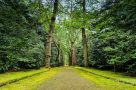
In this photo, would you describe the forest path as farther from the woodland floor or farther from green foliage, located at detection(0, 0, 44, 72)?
green foliage, located at detection(0, 0, 44, 72)

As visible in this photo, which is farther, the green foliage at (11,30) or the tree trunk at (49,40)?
the tree trunk at (49,40)

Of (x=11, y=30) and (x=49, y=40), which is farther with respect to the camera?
(x=49, y=40)

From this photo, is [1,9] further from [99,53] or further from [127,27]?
[99,53]

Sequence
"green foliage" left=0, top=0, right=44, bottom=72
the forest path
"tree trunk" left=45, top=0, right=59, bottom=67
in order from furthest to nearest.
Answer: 1. "tree trunk" left=45, top=0, right=59, bottom=67
2. "green foliage" left=0, top=0, right=44, bottom=72
3. the forest path

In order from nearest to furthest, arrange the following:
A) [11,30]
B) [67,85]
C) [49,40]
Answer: [67,85], [11,30], [49,40]

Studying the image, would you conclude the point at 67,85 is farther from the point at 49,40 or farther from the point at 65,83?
the point at 49,40

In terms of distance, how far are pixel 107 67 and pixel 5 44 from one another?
63.4 feet

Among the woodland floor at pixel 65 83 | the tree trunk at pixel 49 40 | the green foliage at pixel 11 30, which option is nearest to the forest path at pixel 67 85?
the woodland floor at pixel 65 83

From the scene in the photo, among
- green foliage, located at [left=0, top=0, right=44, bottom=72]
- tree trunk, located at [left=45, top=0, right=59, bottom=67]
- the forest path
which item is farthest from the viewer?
tree trunk, located at [left=45, top=0, right=59, bottom=67]

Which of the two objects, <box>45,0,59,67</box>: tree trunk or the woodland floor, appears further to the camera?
<box>45,0,59,67</box>: tree trunk

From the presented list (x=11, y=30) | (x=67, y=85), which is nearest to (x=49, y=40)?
(x=11, y=30)

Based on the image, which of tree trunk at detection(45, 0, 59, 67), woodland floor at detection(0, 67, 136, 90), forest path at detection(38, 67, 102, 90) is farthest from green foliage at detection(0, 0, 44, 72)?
tree trunk at detection(45, 0, 59, 67)

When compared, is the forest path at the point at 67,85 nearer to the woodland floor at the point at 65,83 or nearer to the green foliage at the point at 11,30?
the woodland floor at the point at 65,83

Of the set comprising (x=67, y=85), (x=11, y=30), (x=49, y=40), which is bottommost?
(x=67, y=85)
